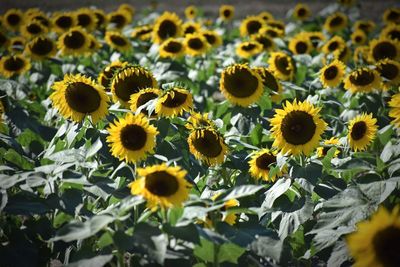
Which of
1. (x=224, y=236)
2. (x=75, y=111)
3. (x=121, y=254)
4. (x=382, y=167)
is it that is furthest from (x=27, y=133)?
(x=382, y=167)

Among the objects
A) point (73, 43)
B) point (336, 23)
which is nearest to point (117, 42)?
point (73, 43)

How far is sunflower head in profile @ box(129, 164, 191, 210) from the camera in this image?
7.79 feet

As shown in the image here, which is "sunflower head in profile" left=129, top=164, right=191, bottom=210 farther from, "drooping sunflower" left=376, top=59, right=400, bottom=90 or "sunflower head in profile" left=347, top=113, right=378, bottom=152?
"drooping sunflower" left=376, top=59, right=400, bottom=90

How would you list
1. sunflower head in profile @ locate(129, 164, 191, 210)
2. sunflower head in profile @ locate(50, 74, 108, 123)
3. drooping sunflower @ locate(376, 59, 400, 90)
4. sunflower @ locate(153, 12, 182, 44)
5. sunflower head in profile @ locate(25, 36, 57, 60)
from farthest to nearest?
sunflower @ locate(153, 12, 182, 44)
sunflower head in profile @ locate(25, 36, 57, 60)
drooping sunflower @ locate(376, 59, 400, 90)
sunflower head in profile @ locate(50, 74, 108, 123)
sunflower head in profile @ locate(129, 164, 191, 210)

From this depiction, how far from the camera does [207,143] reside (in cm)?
322

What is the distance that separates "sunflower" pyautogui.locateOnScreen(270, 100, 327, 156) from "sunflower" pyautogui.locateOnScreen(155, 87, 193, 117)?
55 cm

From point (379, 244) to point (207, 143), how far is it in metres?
1.36

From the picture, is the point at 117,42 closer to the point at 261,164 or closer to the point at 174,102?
the point at 174,102

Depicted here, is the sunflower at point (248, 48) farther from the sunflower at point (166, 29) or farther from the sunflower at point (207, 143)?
the sunflower at point (207, 143)

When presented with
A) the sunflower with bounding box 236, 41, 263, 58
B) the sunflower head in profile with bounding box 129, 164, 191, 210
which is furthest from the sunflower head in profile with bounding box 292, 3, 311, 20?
the sunflower head in profile with bounding box 129, 164, 191, 210

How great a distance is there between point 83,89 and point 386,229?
1.93 m

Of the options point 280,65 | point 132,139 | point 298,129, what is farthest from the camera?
point 280,65

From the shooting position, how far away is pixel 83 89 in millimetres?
3303

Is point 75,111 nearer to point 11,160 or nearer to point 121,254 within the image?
point 11,160
